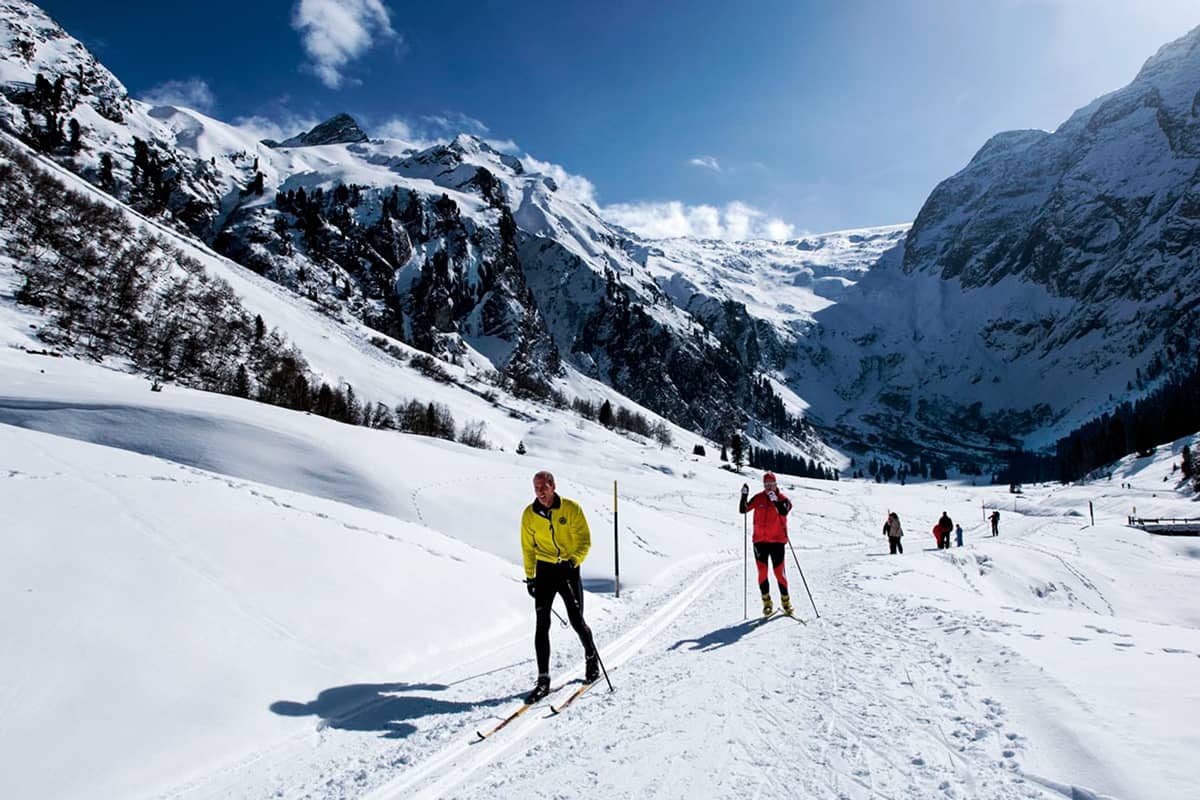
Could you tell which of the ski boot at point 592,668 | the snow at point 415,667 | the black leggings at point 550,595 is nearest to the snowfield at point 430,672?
the snow at point 415,667

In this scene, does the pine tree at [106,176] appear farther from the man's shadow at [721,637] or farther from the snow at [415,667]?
the man's shadow at [721,637]

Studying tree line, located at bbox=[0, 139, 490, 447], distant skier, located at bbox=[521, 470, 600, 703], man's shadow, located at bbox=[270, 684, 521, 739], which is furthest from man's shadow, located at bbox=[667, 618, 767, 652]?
tree line, located at bbox=[0, 139, 490, 447]

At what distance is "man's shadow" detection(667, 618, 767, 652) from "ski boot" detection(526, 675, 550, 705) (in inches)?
112

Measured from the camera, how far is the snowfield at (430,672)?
4703 millimetres

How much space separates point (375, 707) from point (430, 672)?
5.00 feet

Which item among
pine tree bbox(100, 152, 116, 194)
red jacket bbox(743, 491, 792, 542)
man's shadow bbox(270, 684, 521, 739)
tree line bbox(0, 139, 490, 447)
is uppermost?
pine tree bbox(100, 152, 116, 194)

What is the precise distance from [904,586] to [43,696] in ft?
53.2

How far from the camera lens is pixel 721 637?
985cm

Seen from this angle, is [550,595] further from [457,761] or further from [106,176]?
[106,176]

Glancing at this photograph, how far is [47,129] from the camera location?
158250mm

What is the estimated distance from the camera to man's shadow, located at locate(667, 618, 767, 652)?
9.26 metres

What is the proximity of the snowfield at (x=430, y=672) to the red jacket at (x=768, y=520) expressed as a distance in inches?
57.2

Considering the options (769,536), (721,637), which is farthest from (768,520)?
(721,637)

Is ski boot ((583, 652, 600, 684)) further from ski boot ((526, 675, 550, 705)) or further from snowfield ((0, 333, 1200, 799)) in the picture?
ski boot ((526, 675, 550, 705))
